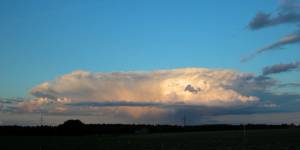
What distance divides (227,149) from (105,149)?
19147 mm

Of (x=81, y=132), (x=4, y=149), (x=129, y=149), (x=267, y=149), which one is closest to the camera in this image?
(x=267, y=149)

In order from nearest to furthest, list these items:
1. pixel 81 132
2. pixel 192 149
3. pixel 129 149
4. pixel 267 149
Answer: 1. pixel 267 149
2. pixel 192 149
3. pixel 129 149
4. pixel 81 132

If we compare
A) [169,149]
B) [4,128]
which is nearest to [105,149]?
[169,149]

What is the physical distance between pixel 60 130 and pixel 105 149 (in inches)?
5108

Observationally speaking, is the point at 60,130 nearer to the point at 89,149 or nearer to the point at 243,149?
the point at 89,149

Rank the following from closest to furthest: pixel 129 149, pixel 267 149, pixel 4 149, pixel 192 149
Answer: pixel 267 149
pixel 192 149
pixel 129 149
pixel 4 149

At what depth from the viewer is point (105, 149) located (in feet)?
226

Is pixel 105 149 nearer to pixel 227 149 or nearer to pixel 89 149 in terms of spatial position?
pixel 89 149

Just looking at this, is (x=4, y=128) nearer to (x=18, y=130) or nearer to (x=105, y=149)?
(x=18, y=130)

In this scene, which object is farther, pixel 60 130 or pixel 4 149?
pixel 60 130

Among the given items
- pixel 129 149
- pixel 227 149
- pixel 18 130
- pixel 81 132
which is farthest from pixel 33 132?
pixel 227 149

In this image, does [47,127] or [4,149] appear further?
[47,127]

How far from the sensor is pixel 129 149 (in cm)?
6675

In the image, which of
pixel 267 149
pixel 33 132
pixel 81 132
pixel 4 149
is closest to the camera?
Answer: pixel 267 149
